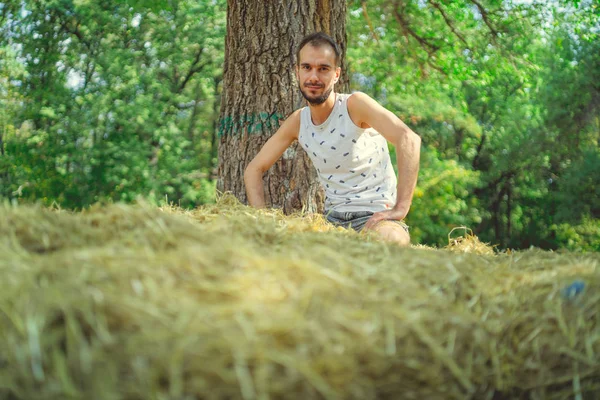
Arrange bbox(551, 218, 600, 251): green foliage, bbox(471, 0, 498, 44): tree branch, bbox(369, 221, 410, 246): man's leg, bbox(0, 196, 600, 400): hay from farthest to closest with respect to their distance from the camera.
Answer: bbox(551, 218, 600, 251): green foliage < bbox(471, 0, 498, 44): tree branch < bbox(369, 221, 410, 246): man's leg < bbox(0, 196, 600, 400): hay

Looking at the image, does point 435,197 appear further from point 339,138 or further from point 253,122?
point 339,138

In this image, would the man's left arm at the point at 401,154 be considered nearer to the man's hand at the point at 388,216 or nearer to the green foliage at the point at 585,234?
the man's hand at the point at 388,216

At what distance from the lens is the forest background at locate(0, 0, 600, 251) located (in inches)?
490

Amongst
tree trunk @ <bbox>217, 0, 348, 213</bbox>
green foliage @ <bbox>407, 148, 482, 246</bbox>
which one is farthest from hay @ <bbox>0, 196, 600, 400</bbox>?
green foliage @ <bbox>407, 148, 482, 246</bbox>

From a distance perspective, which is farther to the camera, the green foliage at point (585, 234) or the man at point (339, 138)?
the green foliage at point (585, 234)

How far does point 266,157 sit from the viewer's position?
3963 millimetres

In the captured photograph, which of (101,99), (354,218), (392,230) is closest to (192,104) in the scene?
(101,99)

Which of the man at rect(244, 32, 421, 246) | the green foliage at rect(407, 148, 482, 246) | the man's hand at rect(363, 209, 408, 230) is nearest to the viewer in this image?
the man's hand at rect(363, 209, 408, 230)

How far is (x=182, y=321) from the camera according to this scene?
43.9 inches

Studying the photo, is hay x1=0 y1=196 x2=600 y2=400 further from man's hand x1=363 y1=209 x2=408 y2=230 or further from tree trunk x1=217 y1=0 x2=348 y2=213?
tree trunk x1=217 y1=0 x2=348 y2=213

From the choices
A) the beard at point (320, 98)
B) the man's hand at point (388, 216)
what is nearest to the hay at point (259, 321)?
the man's hand at point (388, 216)

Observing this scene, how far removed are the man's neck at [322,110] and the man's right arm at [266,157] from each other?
16 cm

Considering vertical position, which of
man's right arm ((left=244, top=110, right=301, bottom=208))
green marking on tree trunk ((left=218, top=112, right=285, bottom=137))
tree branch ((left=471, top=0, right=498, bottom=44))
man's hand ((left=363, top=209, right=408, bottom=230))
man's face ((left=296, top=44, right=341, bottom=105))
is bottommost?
man's hand ((left=363, top=209, right=408, bottom=230))

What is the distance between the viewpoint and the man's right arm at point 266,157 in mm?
3904
